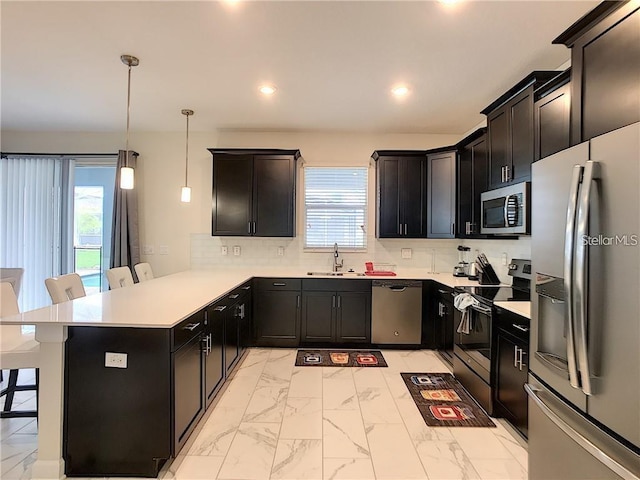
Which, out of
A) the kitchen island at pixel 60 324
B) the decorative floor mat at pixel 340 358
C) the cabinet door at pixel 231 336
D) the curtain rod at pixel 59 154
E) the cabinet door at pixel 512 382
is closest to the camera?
the kitchen island at pixel 60 324

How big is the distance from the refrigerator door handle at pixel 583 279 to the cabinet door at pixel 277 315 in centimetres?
309

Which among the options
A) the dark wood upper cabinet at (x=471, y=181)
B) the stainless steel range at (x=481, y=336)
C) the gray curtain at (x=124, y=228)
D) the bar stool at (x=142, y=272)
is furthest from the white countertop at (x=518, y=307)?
the gray curtain at (x=124, y=228)

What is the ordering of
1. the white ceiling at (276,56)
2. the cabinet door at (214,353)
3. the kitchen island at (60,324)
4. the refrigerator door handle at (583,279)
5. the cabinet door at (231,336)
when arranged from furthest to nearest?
the cabinet door at (231,336)
the cabinet door at (214,353)
the white ceiling at (276,56)
the kitchen island at (60,324)
the refrigerator door handle at (583,279)

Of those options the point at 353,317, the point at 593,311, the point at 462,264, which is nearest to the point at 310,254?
the point at 353,317

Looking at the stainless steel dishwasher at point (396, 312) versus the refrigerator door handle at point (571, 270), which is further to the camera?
the stainless steel dishwasher at point (396, 312)

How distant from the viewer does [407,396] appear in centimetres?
291

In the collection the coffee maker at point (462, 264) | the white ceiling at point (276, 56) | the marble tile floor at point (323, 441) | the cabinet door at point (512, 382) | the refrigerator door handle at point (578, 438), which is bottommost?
the marble tile floor at point (323, 441)

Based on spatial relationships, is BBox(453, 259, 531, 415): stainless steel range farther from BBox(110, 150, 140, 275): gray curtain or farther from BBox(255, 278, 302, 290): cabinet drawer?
BBox(110, 150, 140, 275): gray curtain

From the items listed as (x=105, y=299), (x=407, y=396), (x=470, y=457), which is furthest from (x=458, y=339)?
(x=105, y=299)

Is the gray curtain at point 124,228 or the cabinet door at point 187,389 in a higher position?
the gray curtain at point 124,228

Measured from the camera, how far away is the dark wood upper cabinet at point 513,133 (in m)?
2.54

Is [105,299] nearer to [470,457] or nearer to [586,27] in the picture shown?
[470,457]

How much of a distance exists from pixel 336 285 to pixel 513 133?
230cm

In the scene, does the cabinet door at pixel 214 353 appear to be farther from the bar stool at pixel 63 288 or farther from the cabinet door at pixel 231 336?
the bar stool at pixel 63 288
